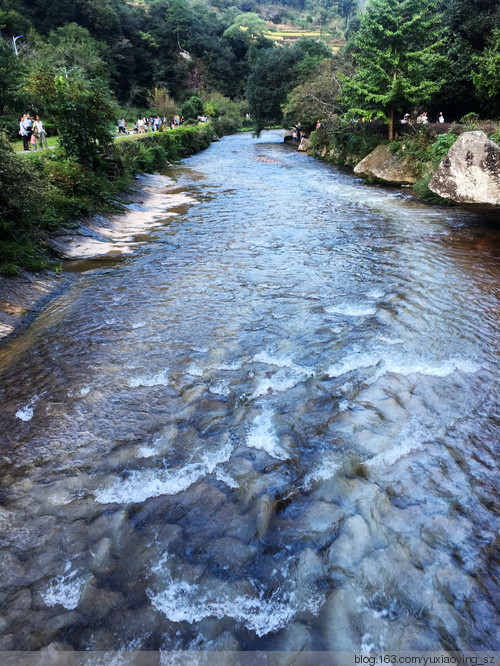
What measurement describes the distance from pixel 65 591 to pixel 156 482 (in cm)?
Answer: 112

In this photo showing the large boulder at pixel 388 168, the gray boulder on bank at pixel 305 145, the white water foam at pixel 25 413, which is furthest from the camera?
the gray boulder on bank at pixel 305 145

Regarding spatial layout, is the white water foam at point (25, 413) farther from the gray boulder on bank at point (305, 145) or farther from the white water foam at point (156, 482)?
the gray boulder on bank at point (305, 145)

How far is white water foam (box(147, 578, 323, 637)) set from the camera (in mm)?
2820

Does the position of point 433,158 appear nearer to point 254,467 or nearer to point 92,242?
point 92,242

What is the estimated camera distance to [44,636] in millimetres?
2715

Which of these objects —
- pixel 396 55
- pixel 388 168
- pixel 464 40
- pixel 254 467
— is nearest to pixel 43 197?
pixel 254 467

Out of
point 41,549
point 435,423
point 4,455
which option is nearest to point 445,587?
point 435,423

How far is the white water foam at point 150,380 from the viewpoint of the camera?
5250 mm

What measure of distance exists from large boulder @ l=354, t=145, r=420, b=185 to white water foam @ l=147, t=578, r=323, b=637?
18.5 meters

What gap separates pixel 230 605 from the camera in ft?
9.50

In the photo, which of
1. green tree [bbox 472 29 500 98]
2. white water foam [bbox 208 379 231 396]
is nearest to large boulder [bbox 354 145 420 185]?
green tree [bbox 472 29 500 98]

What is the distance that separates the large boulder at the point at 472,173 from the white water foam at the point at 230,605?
1387cm

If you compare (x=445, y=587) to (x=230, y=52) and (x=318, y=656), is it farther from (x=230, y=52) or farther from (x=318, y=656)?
(x=230, y=52)

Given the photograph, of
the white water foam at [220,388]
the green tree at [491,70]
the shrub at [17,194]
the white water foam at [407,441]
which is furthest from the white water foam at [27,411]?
the green tree at [491,70]
